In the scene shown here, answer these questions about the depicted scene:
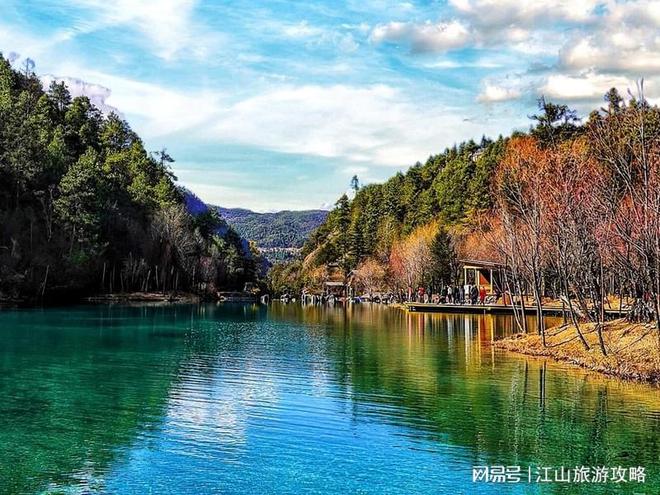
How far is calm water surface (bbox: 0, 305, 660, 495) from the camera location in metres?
12.7

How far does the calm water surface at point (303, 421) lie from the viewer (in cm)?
1268

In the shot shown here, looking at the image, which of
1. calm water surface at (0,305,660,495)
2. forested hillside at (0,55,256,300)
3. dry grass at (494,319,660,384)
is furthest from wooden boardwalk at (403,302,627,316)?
forested hillside at (0,55,256,300)

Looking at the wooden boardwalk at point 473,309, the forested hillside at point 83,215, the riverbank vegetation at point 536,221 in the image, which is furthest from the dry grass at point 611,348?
the forested hillside at point 83,215

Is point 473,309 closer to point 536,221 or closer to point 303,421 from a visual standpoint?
point 536,221

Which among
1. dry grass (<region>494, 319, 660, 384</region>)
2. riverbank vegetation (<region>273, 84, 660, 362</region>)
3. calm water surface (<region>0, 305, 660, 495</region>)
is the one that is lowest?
calm water surface (<region>0, 305, 660, 495</region>)

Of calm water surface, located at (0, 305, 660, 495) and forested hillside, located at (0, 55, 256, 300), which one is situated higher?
forested hillside, located at (0, 55, 256, 300)

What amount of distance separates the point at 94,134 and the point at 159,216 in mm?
30328

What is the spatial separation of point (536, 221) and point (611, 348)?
646 cm

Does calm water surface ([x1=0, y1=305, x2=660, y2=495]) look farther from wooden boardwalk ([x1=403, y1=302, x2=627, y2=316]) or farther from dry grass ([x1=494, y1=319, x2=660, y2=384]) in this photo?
wooden boardwalk ([x1=403, y1=302, x2=627, y2=316])

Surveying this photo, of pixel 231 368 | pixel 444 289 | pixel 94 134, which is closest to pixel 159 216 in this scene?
pixel 94 134

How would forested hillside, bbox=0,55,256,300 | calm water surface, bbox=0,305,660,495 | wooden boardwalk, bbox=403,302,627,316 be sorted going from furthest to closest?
forested hillside, bbox=0,55,256,300, wooden boardwalk, bbox=403,302,627,316, calm water surface, bbox=0,305,660,495

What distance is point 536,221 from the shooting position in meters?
30.1

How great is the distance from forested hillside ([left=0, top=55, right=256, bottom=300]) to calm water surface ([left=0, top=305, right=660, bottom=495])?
49.6 meters

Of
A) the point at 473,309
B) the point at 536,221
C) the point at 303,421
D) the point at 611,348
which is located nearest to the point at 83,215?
the point at 473,309
